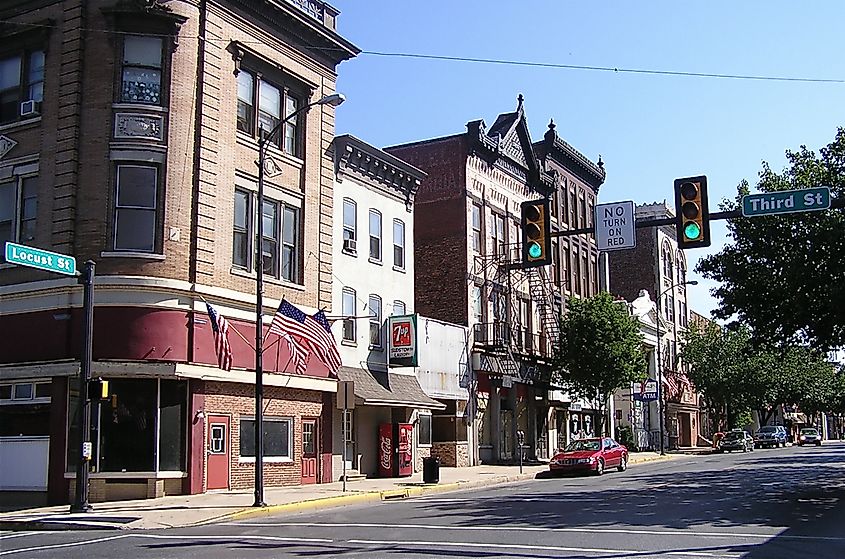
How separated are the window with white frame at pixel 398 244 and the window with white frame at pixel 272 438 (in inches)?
372

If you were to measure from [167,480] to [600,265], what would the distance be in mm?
39398

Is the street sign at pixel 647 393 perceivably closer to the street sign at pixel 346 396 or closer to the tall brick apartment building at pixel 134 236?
the tall brick apartment building at pixel 134 236

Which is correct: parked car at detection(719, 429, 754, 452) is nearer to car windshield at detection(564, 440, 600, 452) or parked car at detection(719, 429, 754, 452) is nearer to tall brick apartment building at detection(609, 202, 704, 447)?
tall brick apartment building at detection(609, 202, 704, 447)

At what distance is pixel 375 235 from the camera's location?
3447 cm

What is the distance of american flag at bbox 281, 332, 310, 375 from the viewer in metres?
25.9

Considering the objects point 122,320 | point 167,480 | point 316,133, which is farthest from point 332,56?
point 167,480

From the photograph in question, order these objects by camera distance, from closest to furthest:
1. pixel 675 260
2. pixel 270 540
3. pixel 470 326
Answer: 1. pixel 270 540
2. pixel 470 326
3. pixel 675 260

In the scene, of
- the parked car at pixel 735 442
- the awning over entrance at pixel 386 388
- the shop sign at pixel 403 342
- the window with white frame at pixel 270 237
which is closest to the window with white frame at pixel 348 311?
the awning over entrance at pixel 386 388

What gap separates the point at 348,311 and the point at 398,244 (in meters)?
4.52

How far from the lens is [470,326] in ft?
136

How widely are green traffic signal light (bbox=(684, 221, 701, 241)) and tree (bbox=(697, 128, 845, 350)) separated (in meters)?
7.97

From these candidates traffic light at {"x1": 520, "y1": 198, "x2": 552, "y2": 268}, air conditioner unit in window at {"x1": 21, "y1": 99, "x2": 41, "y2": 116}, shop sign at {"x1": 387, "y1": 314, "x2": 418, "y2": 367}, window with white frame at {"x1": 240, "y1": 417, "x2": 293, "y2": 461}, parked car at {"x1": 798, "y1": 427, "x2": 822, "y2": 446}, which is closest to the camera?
traffic light at {"x1": 520, "y1": 198, "x2": 552, "y2": 268}

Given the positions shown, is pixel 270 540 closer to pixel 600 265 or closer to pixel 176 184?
pixel 176 184

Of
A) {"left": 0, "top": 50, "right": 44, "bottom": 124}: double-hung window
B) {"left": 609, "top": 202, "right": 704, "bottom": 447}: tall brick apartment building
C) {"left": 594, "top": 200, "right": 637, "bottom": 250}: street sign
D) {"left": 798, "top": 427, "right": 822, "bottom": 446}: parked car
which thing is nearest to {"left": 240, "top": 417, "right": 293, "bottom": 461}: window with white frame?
{"left": 0, "top": 50, "right": 44, "bottom": 124}: double-hung window
